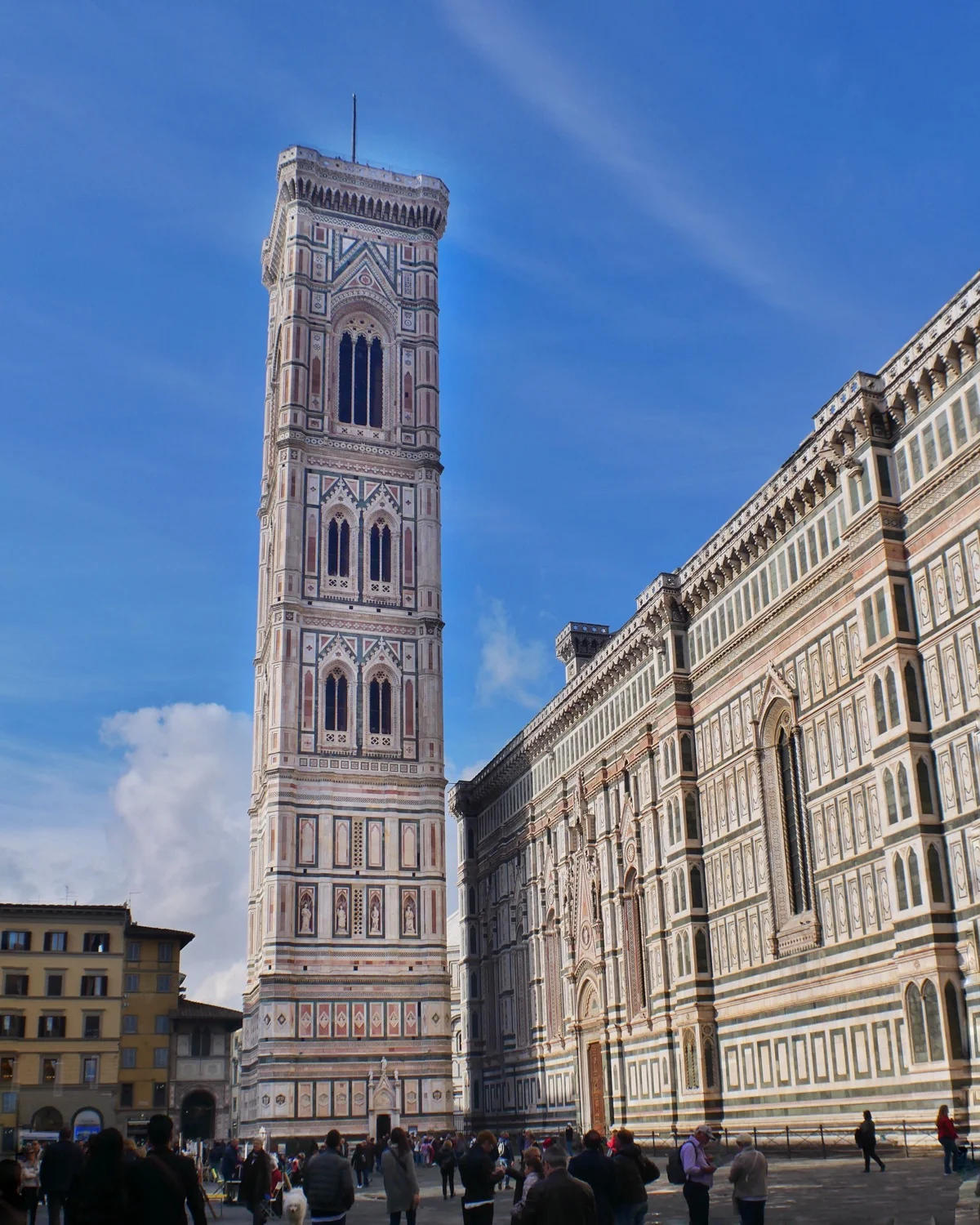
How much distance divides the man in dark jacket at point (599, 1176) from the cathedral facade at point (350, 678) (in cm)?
4152

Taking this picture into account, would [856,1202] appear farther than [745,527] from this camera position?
No

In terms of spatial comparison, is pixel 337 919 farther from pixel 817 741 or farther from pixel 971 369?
pixel 971 369

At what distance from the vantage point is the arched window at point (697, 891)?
37.8 m

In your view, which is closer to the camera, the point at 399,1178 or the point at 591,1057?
the point at 399,1178

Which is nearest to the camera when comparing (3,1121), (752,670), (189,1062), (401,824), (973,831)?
(973,831)

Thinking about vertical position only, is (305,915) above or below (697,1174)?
above

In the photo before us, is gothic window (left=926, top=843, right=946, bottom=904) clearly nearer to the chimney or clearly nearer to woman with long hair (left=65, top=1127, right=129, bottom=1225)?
woman with long hair (left=65, top=1127, right=129, bottom=1225)

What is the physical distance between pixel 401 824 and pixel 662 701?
18.6m

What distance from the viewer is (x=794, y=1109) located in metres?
31.8

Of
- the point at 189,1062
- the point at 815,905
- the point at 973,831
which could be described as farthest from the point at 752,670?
the point at 189,1062

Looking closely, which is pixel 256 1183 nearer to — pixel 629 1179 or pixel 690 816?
pixel 629 1179

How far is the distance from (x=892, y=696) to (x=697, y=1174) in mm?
16542

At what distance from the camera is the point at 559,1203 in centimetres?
861

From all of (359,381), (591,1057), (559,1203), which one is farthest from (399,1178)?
(359,381)
